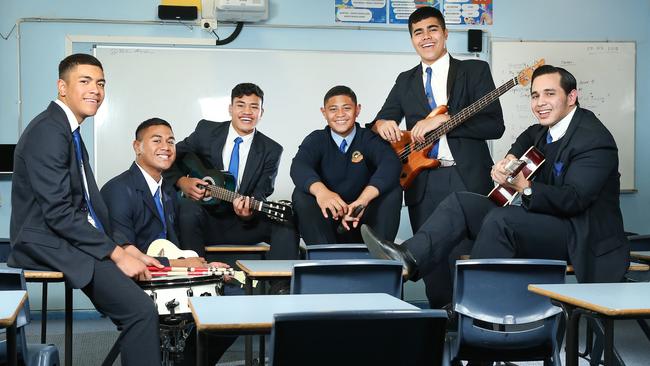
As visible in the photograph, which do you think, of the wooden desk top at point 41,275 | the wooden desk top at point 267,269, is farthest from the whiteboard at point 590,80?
the wooden desk top at point 41,275

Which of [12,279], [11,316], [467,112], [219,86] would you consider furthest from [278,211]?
[11,316]

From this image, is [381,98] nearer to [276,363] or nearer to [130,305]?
[130,305]

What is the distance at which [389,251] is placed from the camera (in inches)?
140

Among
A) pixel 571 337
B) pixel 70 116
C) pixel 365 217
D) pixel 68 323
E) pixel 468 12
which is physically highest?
pixel 468 12

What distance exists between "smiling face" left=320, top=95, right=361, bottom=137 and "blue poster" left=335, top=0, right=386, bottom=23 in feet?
6.39

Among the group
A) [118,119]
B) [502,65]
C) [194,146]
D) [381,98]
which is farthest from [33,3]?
[502,65]

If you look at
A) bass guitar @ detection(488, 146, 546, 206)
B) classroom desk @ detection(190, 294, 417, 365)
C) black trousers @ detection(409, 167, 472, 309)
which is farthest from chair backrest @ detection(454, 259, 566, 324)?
black trousers @ detection(409, 167, 472, 309)

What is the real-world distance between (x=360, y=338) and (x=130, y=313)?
1.65 metres

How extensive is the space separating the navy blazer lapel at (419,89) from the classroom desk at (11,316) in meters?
2.85

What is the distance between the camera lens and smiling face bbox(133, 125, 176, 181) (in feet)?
14.3

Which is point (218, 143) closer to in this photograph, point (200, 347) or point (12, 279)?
point (12, 279)

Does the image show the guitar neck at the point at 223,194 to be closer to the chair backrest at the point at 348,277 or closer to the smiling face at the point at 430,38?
the smiling face at the point at 430,38

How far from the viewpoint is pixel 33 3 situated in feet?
20.7

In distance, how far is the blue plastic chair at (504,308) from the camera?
296 cm
